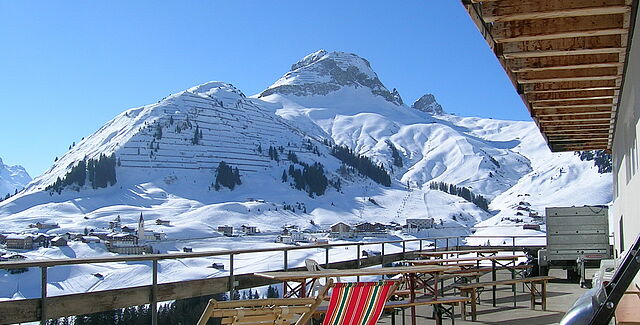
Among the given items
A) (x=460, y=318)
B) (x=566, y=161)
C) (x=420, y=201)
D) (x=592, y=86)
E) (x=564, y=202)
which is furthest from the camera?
(x=566, y=161)

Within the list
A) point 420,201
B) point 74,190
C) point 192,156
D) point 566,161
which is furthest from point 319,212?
point 566,161

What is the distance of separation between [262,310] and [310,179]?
175 m

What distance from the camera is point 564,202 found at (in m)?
151

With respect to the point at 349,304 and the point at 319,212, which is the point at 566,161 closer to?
the point at 319,212

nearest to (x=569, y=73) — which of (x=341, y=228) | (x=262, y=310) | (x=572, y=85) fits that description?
(x=572, y=85)

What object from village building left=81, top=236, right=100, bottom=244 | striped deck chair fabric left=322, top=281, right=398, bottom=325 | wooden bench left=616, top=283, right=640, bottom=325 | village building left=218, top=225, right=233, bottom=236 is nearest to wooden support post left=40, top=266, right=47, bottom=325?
striped deck chair fabric left=322, top=281, right=398, bottom=325

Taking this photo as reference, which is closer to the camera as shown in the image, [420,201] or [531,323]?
[531,323]

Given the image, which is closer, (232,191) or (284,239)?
(284,239)

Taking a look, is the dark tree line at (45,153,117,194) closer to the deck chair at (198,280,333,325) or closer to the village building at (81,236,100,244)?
the village building at (81,236,100,244)

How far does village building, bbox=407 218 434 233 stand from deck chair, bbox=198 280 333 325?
4846 inches

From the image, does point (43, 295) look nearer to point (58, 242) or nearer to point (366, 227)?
point (58, 242)

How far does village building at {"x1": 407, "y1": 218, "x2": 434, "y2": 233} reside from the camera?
425ft

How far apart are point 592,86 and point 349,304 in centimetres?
343

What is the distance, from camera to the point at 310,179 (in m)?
178
